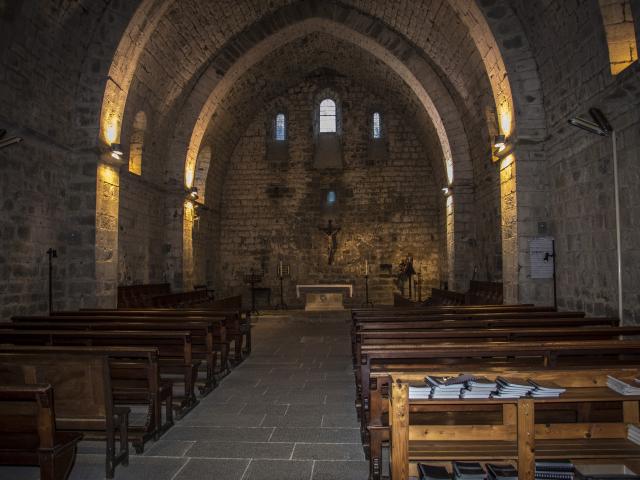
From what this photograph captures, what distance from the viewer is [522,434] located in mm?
2717

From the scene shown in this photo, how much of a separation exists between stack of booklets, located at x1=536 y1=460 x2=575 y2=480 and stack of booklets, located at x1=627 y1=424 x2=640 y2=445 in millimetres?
411

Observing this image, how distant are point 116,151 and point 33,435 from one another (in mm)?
8021

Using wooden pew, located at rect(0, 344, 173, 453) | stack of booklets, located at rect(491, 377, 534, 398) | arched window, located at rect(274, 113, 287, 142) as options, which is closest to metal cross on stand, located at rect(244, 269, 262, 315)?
arched window, located at rect(274, 113, 287, 142)

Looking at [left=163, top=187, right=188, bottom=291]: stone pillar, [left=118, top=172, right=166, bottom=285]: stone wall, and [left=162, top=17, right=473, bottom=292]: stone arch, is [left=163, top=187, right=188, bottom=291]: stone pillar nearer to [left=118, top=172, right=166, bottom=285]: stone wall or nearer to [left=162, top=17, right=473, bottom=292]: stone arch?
[left=162, top=17, right=473, bottom=292]: stone arch

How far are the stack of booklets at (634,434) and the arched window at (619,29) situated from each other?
19.5ft

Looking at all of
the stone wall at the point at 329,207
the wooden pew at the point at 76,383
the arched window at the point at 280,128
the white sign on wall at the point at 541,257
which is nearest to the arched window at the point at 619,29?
the white sign on wall at the point at 541,257

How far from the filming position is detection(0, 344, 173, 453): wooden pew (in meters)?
4.02

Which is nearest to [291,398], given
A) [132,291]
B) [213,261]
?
[132,291]

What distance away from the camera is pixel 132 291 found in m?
11.6

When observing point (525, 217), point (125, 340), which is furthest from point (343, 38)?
point (125, 340)

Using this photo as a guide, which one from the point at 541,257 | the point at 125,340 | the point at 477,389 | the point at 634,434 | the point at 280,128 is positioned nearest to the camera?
the point at 477,389

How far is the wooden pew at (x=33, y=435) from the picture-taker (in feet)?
9.28

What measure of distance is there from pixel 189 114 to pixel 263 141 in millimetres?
5214

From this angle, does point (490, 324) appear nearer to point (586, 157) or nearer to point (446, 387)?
point (446, 387)
